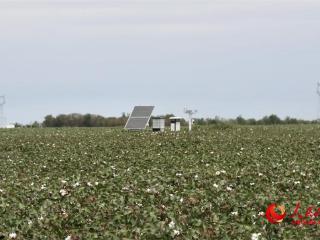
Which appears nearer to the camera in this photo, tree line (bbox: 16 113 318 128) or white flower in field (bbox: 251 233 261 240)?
white flower in field (bbox: 251 233 261 240)

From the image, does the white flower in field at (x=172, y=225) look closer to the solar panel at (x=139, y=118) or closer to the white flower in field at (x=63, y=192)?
the white flower in field at (x=63, y=192)

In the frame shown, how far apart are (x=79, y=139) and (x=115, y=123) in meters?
34.0

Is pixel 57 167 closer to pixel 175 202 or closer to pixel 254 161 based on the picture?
Result: pixel 254 161

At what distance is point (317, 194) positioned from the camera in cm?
1441

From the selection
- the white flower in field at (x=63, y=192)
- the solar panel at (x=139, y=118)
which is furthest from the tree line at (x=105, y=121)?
the white flower in field at (x=63, y=192)

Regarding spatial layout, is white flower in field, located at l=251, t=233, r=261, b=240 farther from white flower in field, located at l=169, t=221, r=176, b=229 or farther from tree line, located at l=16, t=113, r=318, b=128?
tree line, located at l=16, t=113, r=318, b=128

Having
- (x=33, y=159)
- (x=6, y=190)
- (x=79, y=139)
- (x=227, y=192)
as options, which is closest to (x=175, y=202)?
(x=227, y=192)

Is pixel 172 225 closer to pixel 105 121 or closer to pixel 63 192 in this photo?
pixel 63 192

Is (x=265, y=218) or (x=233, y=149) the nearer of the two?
(x=265, y=218)

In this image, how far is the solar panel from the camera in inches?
1580

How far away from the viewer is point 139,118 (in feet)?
136

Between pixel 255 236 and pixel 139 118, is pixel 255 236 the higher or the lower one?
the lower one

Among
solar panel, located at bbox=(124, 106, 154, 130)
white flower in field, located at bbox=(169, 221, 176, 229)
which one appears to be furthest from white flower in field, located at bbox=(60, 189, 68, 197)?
solar panel, located at bbox=(124, 106, 154, 130)

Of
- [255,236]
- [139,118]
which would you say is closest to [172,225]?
[255,236]
